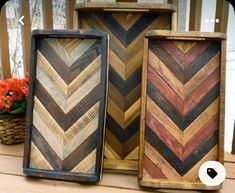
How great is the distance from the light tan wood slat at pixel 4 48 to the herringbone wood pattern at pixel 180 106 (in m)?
0.82

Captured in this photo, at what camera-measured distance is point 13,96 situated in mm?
1118

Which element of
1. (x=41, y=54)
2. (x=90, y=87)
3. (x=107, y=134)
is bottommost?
(x=107, y=134)

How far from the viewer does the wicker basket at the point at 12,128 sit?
1100 mm

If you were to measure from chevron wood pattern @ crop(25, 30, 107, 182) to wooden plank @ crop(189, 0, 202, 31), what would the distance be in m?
0.52

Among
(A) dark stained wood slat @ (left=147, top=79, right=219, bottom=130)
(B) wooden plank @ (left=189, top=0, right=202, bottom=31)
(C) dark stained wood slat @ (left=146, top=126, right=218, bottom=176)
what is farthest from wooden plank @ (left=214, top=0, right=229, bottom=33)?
(C) dark stained wood slat @ (left=146, top=126, right=218, bottom=176)

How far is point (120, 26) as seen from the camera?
39.8 inches

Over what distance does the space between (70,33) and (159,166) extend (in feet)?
1.66

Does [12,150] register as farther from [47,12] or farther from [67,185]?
[47,12]

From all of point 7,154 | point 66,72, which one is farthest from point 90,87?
point 7,154

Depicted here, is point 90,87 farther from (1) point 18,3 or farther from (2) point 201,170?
(1) point 18,3

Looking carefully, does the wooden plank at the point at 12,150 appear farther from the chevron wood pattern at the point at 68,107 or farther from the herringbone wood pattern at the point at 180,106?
the herringbone wood pattern at the point at 180,106

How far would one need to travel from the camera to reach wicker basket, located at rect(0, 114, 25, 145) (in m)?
1.10

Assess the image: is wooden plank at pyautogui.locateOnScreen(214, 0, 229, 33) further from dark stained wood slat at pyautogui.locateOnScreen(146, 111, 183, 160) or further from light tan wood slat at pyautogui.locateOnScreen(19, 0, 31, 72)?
light tan wood slat at pyautogui.locateOnScreen(19, 0, 31, 72)

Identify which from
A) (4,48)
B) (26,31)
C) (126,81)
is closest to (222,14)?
(126,81)
